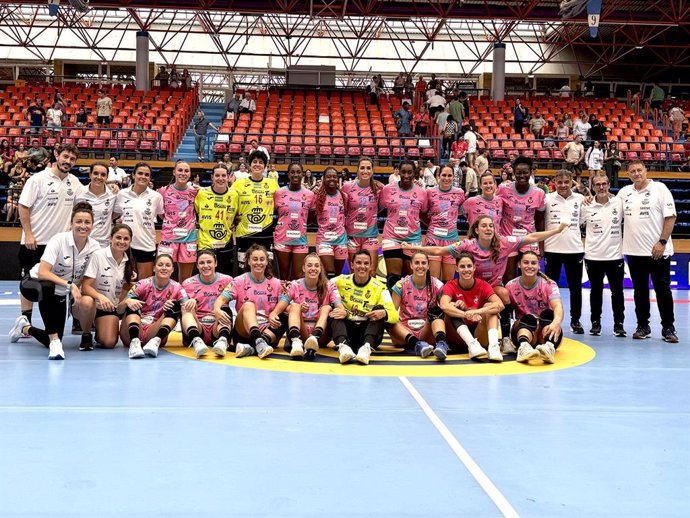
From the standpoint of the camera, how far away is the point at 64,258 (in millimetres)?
6441

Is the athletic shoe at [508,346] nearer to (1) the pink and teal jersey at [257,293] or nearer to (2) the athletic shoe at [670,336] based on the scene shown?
(2) the athletic shoe at [670,336]

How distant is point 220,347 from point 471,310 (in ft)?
7.02

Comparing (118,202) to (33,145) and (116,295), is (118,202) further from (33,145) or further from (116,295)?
(33,145)

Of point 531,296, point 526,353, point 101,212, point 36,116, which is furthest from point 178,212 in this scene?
point 36,116

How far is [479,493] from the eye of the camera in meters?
3.26

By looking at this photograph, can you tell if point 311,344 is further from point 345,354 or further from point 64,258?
point 64,258

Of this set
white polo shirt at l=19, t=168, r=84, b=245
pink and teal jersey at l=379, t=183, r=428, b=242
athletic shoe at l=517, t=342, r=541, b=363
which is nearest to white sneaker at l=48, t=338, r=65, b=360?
white polo shirt at l=19, t=168, r=84, b=245

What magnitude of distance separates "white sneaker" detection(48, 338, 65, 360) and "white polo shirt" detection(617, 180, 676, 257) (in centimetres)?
540

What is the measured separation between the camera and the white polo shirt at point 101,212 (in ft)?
23.6

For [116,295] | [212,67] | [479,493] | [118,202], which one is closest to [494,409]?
[479,493]

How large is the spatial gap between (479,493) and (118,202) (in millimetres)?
5292

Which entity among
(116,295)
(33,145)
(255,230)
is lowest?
(116,295)

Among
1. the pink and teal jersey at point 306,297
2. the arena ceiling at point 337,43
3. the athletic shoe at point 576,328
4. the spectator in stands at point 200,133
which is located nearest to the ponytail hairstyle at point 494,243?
the pink and teal jersey at point 306,297

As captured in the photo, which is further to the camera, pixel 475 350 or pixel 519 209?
pixel 519 209
